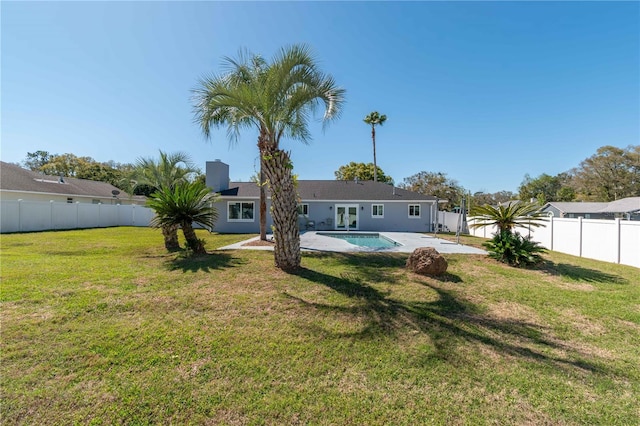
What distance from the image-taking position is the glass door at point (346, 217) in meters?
21.1

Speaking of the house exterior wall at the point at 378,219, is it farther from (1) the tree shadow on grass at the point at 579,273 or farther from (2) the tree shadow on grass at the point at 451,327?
(2) the tree shadow on grass at the point at 451,327

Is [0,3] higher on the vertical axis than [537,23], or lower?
lower

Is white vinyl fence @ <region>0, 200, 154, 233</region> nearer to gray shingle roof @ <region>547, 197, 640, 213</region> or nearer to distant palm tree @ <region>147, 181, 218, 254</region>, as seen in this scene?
distant palm tree @ <region>147, 181, 218, 254</region>

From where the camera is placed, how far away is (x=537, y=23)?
1074 cm

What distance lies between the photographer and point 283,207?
24.8 ft

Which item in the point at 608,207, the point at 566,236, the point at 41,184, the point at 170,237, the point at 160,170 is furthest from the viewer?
the point at 608,207

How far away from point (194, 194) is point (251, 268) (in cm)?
411

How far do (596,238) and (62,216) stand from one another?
32126 mm

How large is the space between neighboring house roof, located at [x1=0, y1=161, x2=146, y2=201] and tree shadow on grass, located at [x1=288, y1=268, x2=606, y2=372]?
27.6 metres

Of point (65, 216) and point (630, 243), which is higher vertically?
point (65, 216)

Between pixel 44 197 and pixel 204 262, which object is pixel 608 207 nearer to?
pixel 204 262

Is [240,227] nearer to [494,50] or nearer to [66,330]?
[66,330]

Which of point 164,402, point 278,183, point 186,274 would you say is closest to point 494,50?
point 278,183

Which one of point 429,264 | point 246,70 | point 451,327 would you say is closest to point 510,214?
point 429,264
